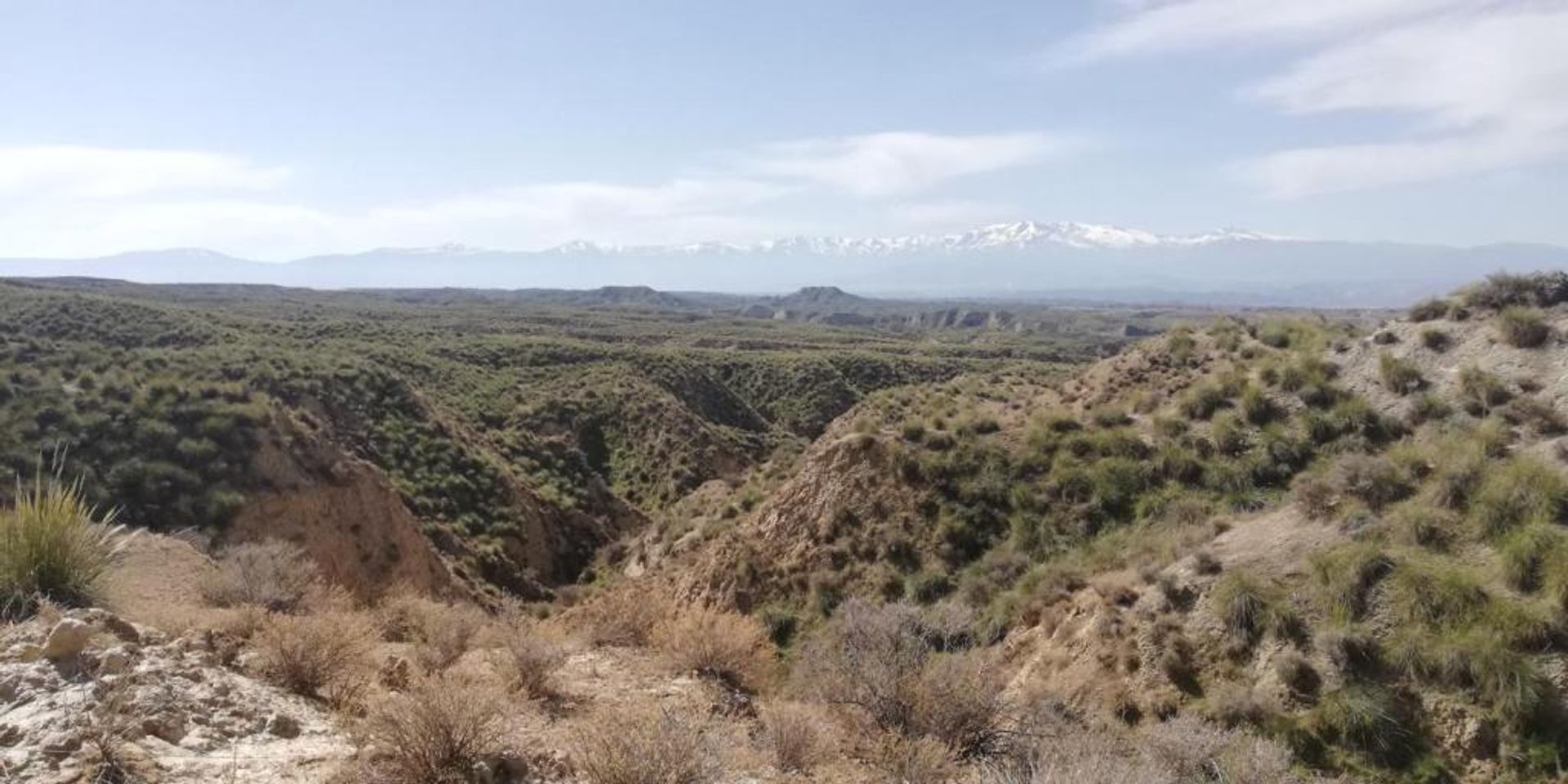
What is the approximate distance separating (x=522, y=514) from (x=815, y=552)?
51.9 ft

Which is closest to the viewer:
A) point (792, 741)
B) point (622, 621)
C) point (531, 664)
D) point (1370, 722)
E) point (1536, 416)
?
point (792, 741)

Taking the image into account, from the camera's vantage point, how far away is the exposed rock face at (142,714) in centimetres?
488

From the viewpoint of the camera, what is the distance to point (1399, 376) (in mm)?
14109

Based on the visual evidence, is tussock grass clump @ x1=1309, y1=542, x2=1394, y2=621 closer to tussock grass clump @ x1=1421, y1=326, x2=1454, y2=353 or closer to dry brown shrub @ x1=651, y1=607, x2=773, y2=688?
dry brown shrub @ x1=651, y1=607, x2=773, y2=688

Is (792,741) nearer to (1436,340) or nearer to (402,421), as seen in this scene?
(1436,340)

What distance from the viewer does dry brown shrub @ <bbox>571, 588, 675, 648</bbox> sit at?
10.5 metres

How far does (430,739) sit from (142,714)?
1.84 m

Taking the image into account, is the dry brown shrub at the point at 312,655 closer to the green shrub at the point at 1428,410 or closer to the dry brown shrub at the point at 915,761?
the dry brown shrub at the point at 915,761

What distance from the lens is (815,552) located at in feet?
52.2

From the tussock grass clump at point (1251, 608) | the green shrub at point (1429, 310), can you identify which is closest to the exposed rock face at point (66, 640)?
the tussock grass clump at point (1251, 608)

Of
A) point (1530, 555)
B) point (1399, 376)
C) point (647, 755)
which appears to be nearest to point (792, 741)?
point (647, 755)

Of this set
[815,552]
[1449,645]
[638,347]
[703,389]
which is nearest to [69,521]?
[815,552]

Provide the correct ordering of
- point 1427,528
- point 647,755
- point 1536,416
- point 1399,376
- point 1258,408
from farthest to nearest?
point 1258,408, point 1399,376, point 1536,416, point 1427,528, point 647,755

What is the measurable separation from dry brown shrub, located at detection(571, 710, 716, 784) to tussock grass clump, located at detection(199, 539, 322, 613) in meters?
4.98
